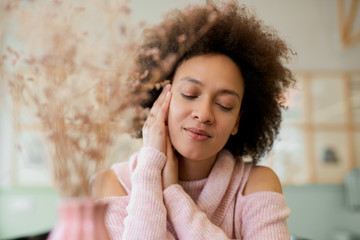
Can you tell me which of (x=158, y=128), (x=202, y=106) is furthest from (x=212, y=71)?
(x=158, y=128)

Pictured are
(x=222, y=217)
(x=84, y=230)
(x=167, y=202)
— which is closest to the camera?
(x=84, y=230)

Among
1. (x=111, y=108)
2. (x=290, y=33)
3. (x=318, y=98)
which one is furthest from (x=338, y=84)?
(x=111, y=108)

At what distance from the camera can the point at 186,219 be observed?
97 centimetres

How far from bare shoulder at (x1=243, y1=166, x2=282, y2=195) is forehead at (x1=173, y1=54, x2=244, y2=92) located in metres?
0.29

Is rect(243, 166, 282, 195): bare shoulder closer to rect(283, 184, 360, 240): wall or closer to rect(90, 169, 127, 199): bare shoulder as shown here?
rect(90, 169, 127, 199): bare shoulder

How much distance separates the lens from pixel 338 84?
4602mm

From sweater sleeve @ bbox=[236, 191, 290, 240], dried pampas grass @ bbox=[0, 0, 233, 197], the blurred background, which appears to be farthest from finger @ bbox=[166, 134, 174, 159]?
the blurred background

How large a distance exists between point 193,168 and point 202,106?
0.26 metres

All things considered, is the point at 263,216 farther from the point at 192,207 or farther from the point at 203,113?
the point at 203,113

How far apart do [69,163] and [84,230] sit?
10cm

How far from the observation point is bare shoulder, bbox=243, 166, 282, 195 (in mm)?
1153

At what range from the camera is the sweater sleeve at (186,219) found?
0.95m

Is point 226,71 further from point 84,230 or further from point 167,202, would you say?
point 84,230

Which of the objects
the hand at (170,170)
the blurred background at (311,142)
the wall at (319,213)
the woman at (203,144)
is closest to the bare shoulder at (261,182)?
the woman at (203,144)
